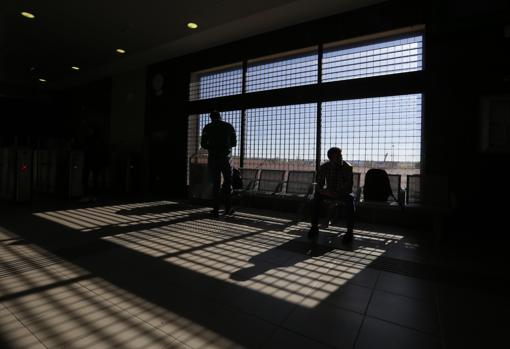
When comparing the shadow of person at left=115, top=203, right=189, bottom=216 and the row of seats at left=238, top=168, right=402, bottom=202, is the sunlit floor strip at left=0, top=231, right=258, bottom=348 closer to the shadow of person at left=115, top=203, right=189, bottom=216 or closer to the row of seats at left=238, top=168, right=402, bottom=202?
the shadow of person at left=115, top=203, right=189, bottom=216

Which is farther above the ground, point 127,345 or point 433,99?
point 433,99

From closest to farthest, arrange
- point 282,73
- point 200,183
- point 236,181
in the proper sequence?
point 236,181
point 282,73
point 200,183

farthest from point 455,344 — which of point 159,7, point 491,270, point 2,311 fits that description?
point 159,7

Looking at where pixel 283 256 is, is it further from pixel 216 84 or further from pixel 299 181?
pixel 216 84

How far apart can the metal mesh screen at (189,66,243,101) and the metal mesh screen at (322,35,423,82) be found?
1969 millimetres

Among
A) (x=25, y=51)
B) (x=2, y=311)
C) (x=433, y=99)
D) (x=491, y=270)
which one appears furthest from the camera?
(x=25, y=51)

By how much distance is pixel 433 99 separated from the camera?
14.8 feet

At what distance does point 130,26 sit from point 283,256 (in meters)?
5.28

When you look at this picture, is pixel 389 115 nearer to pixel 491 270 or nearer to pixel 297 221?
pixel 297 221

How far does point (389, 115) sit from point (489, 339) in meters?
3.89

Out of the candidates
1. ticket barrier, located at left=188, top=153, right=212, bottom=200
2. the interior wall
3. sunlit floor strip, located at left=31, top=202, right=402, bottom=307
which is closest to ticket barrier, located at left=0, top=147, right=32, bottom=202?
sunlit floor strip, located at left=31, top=202, right=402, bottom=307

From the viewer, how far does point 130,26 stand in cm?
586

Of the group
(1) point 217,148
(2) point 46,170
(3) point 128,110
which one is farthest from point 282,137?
(2) point 46,170

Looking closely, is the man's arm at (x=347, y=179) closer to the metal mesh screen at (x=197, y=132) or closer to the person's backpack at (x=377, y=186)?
the person's backpack at (x=377, y=186)
